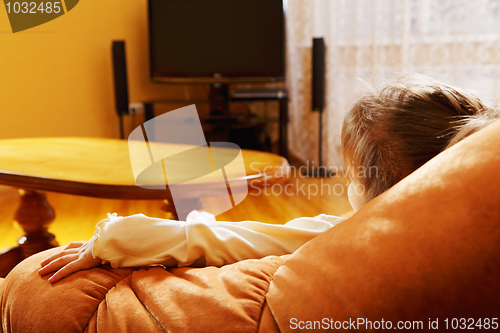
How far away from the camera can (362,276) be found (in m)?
0.36

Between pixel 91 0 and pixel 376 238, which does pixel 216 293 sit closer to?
pixel 376 238

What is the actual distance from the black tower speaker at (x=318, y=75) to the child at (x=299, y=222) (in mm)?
2373

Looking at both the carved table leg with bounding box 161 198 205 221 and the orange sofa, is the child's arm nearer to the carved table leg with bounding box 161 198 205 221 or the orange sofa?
the orange sofa

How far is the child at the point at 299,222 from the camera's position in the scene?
1.70 ft

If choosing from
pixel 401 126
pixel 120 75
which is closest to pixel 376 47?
pixel 120 75

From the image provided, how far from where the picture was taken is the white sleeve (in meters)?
0.52

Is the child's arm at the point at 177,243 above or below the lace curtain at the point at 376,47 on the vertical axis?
below

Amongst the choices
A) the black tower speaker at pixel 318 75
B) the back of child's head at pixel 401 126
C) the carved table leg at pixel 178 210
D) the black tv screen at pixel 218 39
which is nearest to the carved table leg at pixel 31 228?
the carved table leg at pixel 178 210

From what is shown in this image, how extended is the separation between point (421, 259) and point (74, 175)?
1084 millimetres

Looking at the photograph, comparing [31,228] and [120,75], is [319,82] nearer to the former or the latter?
[120,75]

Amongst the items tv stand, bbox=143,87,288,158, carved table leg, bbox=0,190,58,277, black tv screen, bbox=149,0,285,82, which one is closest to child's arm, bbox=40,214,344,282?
carved table leg, bbox=0,190,58,277

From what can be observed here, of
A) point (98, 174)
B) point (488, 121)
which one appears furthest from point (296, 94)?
point (488, 121)

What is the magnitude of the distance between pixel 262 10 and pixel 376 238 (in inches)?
119

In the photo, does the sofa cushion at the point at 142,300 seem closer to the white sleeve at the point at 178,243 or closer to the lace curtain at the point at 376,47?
the white sleeve at the point at 178,243
